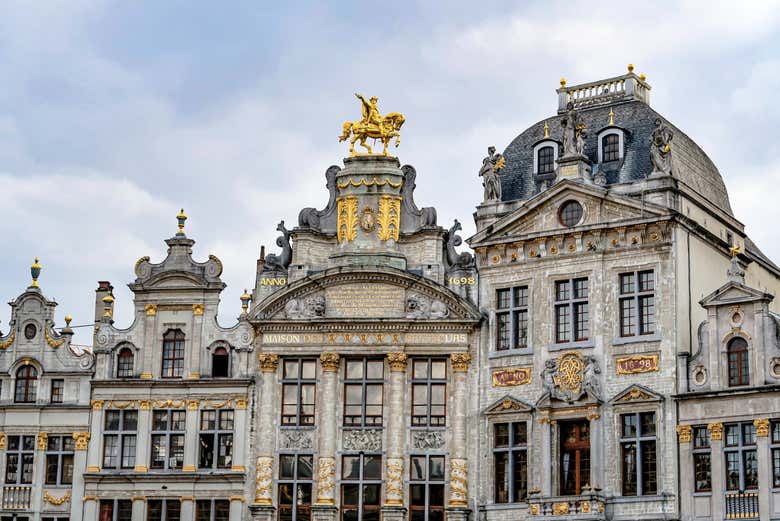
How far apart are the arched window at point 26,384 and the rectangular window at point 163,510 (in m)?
5.24

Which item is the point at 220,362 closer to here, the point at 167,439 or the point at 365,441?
the point at 167,439

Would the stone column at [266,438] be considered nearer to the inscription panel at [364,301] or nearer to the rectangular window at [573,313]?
the inscription panel at [364,301]

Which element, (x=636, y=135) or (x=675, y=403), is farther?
(x=636, y=135)

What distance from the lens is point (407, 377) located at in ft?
165

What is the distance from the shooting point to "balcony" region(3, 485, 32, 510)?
51.5 metres

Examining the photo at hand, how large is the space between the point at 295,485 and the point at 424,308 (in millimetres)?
Answer: 6702

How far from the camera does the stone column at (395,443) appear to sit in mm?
49219

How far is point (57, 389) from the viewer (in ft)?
172

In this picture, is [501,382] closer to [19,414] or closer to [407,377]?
[407,377]

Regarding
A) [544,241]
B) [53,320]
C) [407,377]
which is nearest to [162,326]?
[53,320]

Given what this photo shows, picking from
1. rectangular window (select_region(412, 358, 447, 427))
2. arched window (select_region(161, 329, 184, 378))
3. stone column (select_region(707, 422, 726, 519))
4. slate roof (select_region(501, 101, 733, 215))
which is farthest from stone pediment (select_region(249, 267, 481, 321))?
stone column (select_region(707, 422, 726, 519))

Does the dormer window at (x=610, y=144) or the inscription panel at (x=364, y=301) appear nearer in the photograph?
the dormer window at (x=610, y=144)

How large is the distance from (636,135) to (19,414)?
21294 millimetres

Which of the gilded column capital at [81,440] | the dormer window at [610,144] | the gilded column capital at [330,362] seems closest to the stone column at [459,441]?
the gilded column capital at [330,362]
